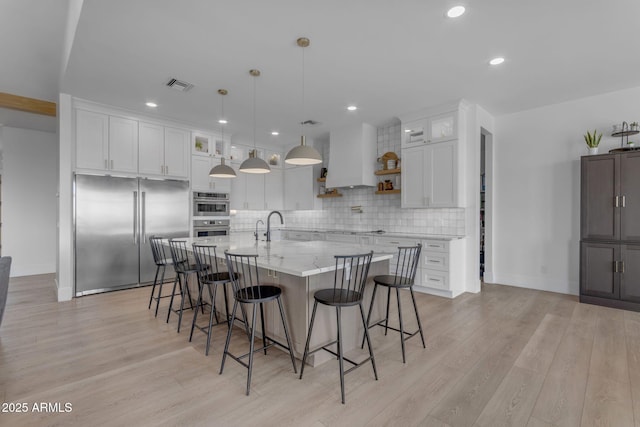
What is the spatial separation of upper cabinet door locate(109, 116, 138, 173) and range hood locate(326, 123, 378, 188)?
11.2 ft

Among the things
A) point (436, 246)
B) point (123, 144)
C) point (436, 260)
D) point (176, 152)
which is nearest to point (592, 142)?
point (436, 246)

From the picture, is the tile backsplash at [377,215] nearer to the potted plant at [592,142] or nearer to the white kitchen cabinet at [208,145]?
the white kitchen cabinet at [208,145]

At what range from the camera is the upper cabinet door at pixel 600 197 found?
3.87 meters

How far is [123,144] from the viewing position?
4.80m

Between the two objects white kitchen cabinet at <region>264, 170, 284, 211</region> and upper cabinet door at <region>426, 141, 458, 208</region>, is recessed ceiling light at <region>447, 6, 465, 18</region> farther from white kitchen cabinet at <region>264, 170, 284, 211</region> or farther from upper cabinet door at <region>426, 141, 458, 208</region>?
white kitchen cabinet at <region>264, 170, 284, 211</region>

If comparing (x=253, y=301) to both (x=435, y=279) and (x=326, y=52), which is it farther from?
(x=435, y=279)

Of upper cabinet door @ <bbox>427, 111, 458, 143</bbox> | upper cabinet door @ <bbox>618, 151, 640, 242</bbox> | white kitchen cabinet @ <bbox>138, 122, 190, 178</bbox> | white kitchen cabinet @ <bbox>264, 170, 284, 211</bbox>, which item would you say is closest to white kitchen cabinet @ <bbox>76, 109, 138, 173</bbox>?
white kitchen cabinet @ <bbox>138, 122, 190, 178</bbox>

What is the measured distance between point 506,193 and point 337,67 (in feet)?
12.0

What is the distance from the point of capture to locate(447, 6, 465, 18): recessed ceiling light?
7.84 feet

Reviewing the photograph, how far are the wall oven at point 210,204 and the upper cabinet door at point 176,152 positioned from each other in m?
0.46

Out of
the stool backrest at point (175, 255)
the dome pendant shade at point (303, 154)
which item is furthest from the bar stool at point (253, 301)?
the dome pendant shade at point (303, 154)

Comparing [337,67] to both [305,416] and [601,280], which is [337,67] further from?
[601,280]

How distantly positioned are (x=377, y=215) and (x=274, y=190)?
8.60 ft

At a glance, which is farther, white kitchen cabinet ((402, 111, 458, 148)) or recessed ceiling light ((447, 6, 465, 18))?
white kitchen cabinet ((402, 111, 458, 148))
